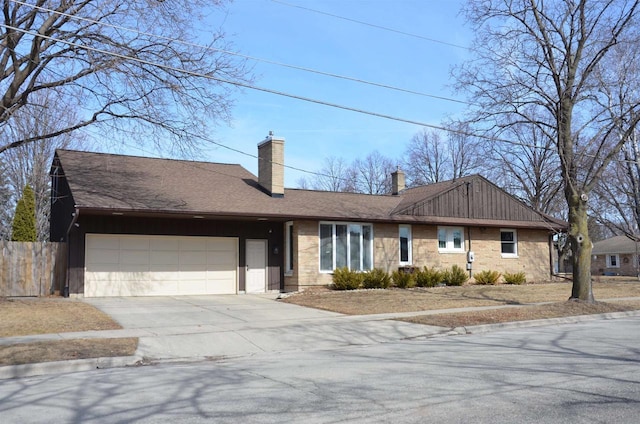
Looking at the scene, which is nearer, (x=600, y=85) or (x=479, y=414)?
(x=479, y=414)

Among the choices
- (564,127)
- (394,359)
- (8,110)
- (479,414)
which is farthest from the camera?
(564,127)

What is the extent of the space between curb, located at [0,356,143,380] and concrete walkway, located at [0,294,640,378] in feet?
0.05

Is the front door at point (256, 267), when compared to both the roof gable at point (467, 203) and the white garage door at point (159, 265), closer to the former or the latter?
the white garage door at point (159, 265)

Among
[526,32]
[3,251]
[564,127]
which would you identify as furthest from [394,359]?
[3,251]

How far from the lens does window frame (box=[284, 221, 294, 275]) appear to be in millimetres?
23625

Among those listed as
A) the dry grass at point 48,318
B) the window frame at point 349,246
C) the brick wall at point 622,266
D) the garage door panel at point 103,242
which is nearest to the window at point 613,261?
the brick wall at point 622,266

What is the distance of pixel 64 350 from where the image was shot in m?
10.6

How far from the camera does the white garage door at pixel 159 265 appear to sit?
21047 mm

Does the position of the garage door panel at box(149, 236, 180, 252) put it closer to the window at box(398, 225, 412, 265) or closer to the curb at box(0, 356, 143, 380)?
the window at box(398, 225, 412, 265)

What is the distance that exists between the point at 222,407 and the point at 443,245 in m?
21.2

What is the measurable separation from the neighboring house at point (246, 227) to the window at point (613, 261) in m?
34.6

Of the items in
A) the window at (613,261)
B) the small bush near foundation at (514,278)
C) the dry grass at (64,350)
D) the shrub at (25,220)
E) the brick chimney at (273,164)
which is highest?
the brick chimney at (273,164)

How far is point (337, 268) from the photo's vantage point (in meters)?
23.0

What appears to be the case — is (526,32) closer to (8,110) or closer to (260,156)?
(260,156)
